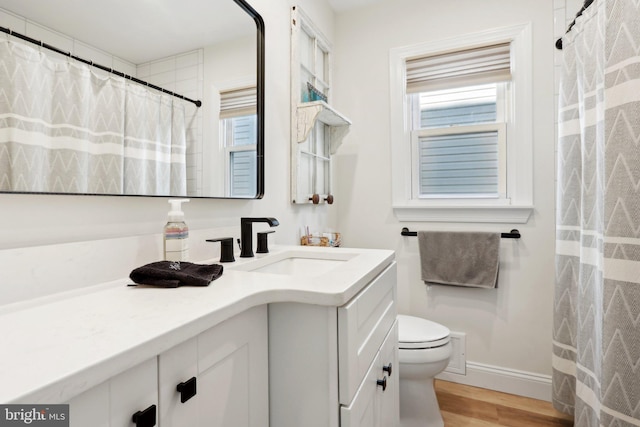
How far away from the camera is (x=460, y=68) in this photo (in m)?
1.95

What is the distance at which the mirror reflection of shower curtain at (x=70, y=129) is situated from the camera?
64cm

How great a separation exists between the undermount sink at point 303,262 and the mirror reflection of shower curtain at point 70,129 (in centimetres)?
45

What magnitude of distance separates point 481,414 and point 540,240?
0.96 metres

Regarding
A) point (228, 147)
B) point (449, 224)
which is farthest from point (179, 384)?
point (449, 224)

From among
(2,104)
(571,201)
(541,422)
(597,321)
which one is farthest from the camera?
(541,422)

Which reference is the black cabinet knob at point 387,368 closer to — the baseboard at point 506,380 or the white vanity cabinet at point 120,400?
the white vanity cabinet at point 120,400

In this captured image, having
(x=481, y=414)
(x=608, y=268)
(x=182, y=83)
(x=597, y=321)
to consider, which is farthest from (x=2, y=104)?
(x=481, y=414)

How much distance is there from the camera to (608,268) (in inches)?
41.3

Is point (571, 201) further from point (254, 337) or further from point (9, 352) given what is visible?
point (9, 352)

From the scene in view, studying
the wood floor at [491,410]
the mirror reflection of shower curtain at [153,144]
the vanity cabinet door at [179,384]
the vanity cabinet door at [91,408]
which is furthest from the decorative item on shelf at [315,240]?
the vanity cabinet door at [91,408]

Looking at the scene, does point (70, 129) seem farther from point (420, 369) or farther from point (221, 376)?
point (420, 369)
